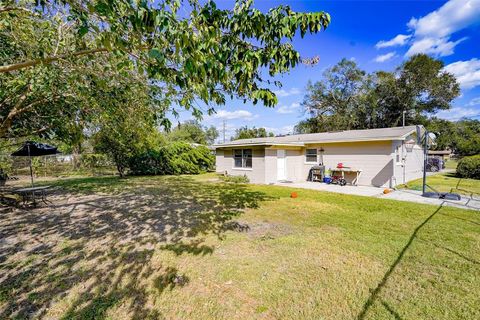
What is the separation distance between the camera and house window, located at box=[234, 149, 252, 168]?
561 inches

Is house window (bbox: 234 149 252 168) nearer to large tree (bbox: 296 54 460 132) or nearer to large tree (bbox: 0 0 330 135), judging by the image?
large tree (bbox: 0 0 330 135)

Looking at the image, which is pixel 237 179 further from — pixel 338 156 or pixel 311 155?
pixel 338 156

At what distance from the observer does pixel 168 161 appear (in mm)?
18609

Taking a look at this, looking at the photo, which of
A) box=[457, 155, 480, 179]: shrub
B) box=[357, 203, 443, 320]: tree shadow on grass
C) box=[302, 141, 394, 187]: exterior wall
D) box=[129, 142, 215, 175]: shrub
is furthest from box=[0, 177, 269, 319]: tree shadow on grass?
box=[457, 155, 480, 179]: shrub

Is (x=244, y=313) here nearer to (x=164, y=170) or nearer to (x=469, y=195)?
(x=469, y=195)

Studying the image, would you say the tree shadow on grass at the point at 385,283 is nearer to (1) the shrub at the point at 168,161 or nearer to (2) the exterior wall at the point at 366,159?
(2) the exterior wall at the point at 366,159

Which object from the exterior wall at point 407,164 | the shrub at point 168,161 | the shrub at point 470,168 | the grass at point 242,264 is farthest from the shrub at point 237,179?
the shrub at point 470,168

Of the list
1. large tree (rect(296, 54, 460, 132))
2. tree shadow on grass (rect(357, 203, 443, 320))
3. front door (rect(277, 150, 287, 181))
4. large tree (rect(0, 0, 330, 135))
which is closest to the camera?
large tree (rect(0, 0, 330, 135))

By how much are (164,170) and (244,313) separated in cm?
1754

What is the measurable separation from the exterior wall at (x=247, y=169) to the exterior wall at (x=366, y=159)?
4.03 m

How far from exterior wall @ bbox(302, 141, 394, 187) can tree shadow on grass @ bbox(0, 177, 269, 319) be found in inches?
288

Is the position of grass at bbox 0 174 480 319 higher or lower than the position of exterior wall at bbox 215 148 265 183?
lower

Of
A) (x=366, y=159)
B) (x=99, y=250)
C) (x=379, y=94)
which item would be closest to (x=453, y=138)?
(x=379, y=94)

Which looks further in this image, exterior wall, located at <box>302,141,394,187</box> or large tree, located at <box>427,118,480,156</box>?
large tree, located at <box>427,118,480,156</box>
